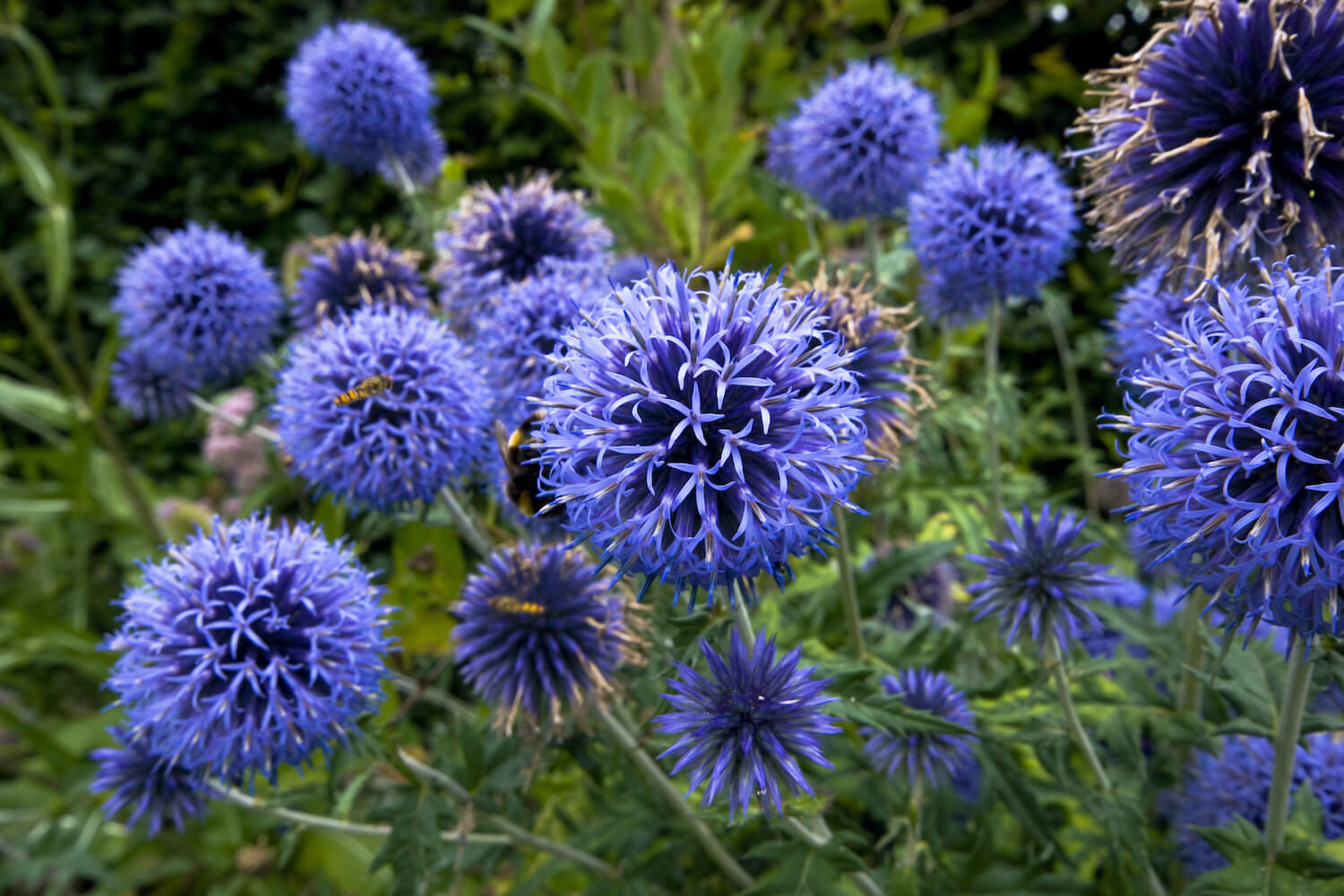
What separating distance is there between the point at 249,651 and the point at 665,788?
2.27 ft

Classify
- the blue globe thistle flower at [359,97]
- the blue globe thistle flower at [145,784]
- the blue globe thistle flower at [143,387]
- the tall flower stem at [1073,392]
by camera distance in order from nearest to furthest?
the blue globe thistle flower at [145,784]
the tall flower stem at [1073,392]
the blue globe thistle flower at [359,97]
the blue globe thistle flower at [143,387]

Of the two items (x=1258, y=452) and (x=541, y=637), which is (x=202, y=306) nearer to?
(x=541, y=637)

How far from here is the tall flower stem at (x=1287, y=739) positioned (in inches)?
46.4

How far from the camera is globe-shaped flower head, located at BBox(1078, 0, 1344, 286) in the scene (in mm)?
1221

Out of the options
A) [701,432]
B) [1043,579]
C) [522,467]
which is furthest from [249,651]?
[1043,579]

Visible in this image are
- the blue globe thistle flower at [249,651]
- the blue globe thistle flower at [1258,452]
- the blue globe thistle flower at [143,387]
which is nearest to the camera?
the blue globe thistle flower at [1258,452]

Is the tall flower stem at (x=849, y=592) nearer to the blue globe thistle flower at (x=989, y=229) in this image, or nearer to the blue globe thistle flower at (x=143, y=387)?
the blue globe thistle flower at (x=989, y=229)

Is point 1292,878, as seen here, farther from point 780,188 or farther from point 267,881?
point 267,881

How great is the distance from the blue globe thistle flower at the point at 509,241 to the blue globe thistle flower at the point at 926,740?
985 mm

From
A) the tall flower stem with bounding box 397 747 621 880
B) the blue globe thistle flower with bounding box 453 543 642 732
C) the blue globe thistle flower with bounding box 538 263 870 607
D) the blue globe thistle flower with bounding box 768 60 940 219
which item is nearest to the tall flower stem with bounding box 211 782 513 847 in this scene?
the tall flower stem with bounding box 397 747 621 880

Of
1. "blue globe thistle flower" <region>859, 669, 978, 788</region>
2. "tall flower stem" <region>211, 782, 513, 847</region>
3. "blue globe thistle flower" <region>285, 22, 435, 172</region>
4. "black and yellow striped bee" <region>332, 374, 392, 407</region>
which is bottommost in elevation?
"tall flower stem" <region>211, 782, 513, 847</region>

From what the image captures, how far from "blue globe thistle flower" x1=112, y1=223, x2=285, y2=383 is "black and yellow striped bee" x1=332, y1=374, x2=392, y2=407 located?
2.44 ft

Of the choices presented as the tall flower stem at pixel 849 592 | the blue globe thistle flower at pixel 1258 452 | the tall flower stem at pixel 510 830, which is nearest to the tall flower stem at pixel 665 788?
the tall flower stem at pixel 510 830

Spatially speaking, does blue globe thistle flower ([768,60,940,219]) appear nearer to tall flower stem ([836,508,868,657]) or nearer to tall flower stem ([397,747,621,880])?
tall flower stem ([836,508,868,657])
